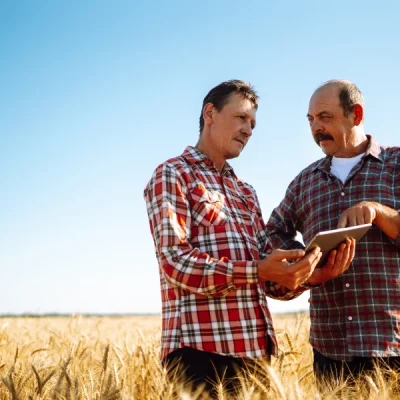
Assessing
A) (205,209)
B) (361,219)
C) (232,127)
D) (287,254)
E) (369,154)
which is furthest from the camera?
(369,154)

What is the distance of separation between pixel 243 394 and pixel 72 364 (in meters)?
1.64

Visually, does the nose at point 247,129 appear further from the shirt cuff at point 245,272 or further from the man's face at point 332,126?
the shirt cuff at point 245,272

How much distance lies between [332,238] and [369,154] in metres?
1.03

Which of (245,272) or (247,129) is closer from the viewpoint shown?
(245,272)

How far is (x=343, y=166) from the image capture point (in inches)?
157

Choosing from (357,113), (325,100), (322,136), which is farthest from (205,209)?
(357,113)

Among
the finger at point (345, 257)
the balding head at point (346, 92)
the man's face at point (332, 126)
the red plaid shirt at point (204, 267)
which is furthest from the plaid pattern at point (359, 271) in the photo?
the red plaid shirt at point (204, 267)

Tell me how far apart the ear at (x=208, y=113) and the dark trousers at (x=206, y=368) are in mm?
1342

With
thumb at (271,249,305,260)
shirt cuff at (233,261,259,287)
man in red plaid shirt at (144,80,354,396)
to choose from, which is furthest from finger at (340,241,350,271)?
shirt cuff at (233,261,259,287)

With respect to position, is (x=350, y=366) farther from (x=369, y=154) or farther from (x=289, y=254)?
(x=369, y=154)

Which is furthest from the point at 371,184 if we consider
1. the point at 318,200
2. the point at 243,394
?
the point at 243,394

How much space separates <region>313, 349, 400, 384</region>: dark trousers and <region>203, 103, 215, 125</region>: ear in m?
1.59

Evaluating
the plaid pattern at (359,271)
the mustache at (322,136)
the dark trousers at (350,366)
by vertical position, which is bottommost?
the dark trousers at (350,366)

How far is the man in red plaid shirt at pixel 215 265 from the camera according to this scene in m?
2.97
